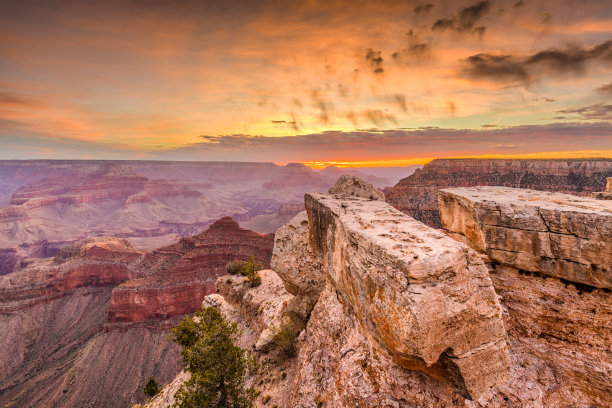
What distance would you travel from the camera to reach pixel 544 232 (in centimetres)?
805

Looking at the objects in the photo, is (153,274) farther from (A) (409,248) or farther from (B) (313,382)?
(A) (409,248)

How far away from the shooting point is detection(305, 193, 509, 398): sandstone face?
15.4 ft

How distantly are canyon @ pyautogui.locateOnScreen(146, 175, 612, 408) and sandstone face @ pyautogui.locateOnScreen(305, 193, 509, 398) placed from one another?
24 millimetres

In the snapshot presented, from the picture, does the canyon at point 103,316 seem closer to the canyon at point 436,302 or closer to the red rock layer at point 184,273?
the red rock layer at point 184,273

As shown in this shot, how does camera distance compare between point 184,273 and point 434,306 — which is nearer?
point 434,306

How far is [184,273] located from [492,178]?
229 ft

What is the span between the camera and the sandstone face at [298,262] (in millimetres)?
12438

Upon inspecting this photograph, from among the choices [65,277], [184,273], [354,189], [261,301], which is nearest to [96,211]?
[65,277]

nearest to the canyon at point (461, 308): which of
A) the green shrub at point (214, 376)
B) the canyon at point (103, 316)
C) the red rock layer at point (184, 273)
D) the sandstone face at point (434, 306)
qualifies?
the sandstone face at point (434, 306)

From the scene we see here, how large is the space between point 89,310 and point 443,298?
67.8 meters

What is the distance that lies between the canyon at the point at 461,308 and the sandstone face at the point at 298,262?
24.9 inches

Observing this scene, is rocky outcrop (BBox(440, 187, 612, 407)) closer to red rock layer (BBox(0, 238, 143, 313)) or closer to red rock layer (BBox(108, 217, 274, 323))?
red rock layer (BBox(108, 217, 274, 323))

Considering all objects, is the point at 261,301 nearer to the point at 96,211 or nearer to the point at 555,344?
the point at 555,344

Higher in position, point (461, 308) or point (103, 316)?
point (461, 308)
